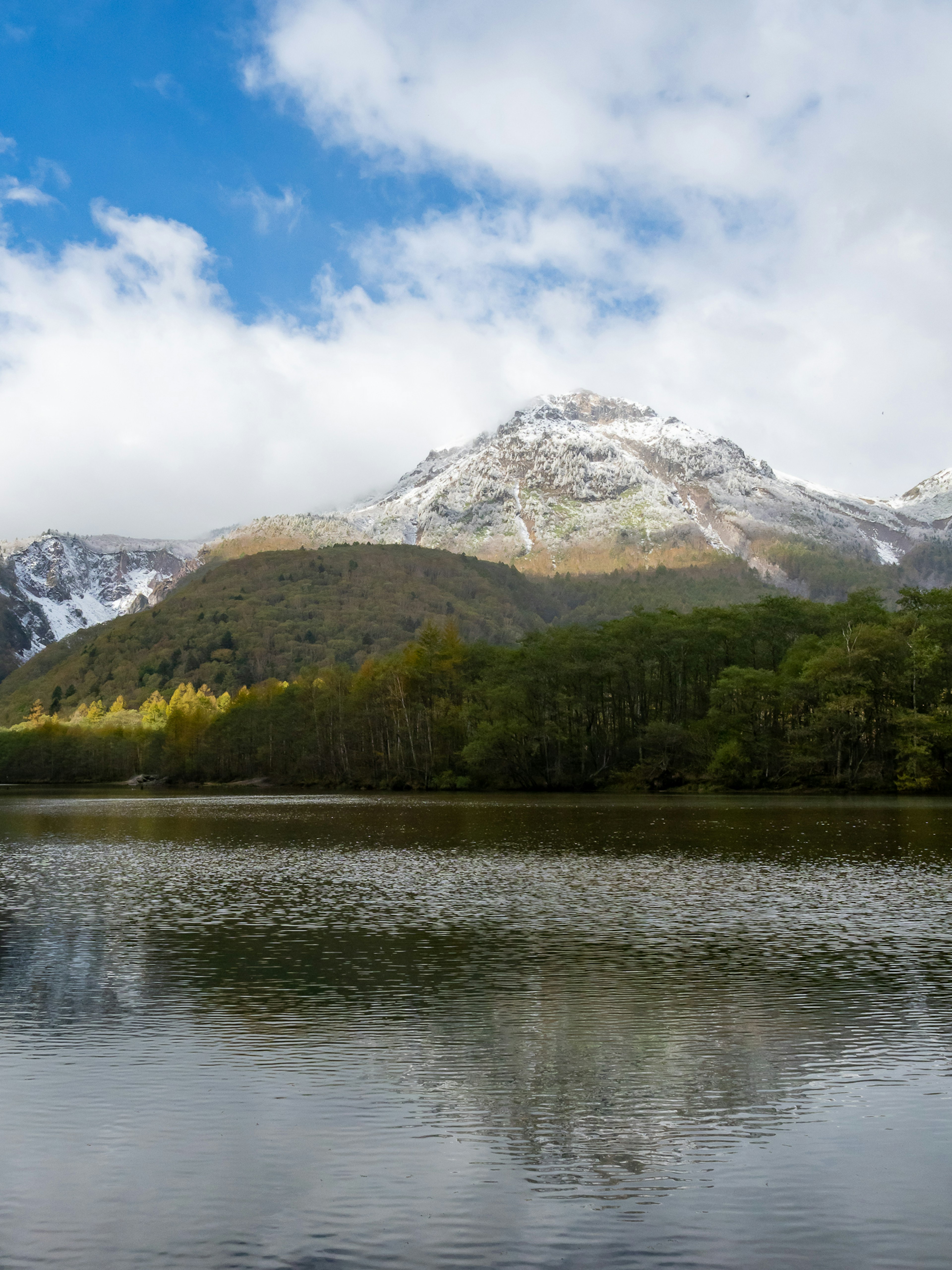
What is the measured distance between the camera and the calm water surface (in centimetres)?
1041

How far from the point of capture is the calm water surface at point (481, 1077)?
10.4 meters

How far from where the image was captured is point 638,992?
2055 cm

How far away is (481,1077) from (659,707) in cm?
11449

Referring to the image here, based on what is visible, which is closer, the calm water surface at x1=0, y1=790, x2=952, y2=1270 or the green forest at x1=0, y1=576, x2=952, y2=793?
the calm water surface at x1=0, y1=790, x2=952, y2=1270

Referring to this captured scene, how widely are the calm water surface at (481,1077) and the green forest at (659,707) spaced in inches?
2676

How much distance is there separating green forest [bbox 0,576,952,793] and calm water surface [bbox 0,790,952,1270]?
67964 millimetres

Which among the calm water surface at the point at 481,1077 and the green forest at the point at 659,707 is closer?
Result: the calm water surface at the point at 481,1077

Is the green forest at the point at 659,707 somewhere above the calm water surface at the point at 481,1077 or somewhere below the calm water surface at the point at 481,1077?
above

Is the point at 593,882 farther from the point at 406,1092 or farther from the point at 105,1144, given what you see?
the point at 105,1144

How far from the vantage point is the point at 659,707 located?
127688mm

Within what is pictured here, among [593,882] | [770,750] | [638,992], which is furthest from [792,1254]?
[770,750]

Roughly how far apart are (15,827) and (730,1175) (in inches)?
2794

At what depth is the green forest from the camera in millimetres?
100250

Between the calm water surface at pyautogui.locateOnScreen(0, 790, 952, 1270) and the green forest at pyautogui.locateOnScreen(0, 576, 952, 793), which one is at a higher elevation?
the green forest at pyautogui.locateOnScreen(0, 576, 952, 793)
